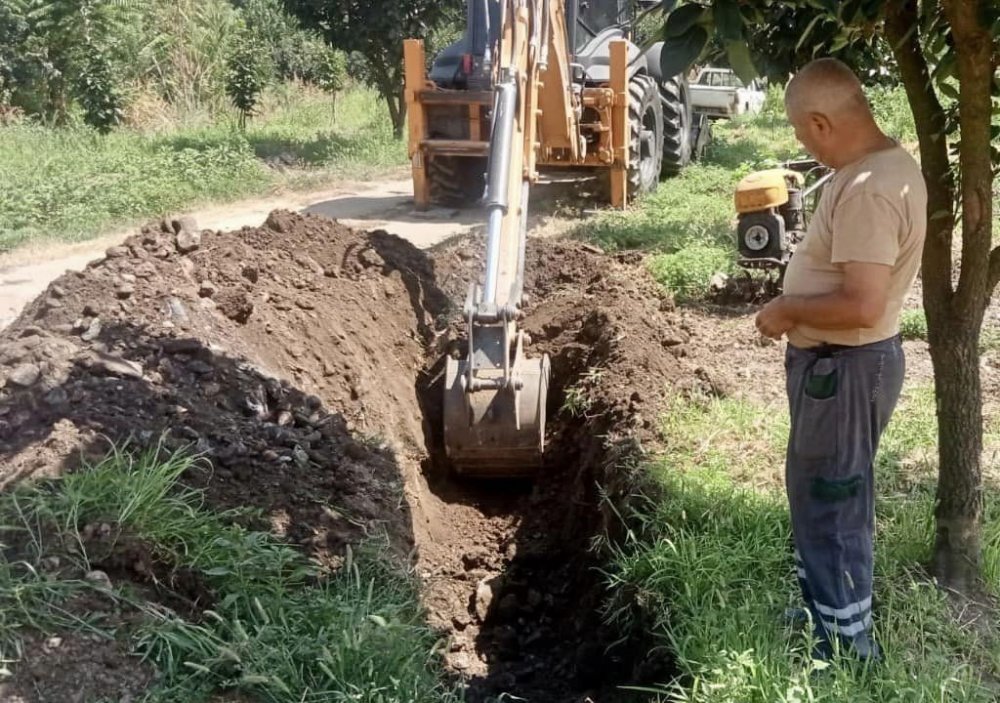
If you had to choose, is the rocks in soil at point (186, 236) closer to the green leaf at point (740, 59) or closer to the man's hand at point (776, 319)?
the man's hand at point (776, 319)

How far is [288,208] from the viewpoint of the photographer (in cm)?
1204

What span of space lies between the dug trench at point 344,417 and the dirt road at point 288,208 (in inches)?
94.7

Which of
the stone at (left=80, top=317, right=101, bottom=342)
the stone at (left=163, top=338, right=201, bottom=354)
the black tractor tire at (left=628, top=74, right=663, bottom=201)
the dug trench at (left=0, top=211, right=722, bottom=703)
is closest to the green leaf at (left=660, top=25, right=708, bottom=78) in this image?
the dug trench at (left=0, top=211, right=722, bottom=703)

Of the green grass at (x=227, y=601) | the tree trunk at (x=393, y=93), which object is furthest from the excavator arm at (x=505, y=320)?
the tree trunk at (x=393, y=93)

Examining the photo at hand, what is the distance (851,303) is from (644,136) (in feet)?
31.1

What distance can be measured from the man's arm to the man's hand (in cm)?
3

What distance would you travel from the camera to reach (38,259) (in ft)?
31.8

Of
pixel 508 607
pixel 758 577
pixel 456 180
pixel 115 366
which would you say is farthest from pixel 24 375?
pixel 456 180

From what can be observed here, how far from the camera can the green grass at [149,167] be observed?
11047mm

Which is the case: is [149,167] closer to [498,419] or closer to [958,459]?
[498,419]

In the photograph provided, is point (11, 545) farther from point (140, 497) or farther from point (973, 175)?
point (973, 175)

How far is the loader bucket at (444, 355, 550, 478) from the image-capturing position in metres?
5.32

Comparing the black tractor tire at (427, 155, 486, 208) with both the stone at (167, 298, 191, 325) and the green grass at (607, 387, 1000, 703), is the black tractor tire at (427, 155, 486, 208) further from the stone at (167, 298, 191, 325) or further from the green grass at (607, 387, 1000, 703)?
the green grass at (607, 387, 1000, 703)

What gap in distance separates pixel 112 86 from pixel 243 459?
44.4 ft
